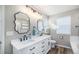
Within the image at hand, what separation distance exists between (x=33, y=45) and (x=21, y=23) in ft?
1.45

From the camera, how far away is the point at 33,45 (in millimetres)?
1553

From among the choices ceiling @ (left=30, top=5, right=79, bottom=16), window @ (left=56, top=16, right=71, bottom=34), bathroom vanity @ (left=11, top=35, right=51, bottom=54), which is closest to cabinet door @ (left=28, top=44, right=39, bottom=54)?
bathroom vanity @ (left=11, top=35, right=51, bottom=54)

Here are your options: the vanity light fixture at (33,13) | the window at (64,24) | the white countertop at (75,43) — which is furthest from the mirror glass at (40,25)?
the white countertop at (75,43)

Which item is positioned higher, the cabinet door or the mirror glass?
the mirror glass

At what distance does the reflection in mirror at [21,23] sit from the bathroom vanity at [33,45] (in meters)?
0.19

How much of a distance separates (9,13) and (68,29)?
105 centimetres

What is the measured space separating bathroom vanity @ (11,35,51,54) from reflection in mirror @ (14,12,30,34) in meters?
0.19

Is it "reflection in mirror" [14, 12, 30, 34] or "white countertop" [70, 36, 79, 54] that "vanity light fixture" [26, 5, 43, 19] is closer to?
"reflection in mirror" [14, 12, 30, 34]

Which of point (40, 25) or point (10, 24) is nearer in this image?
point (10, 24)

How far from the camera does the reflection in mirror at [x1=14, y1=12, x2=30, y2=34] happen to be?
1.53 m

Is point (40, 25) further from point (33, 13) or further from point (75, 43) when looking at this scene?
point (75, 43)

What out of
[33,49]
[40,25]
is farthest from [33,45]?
[40,25]

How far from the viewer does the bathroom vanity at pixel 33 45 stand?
1491 mm
